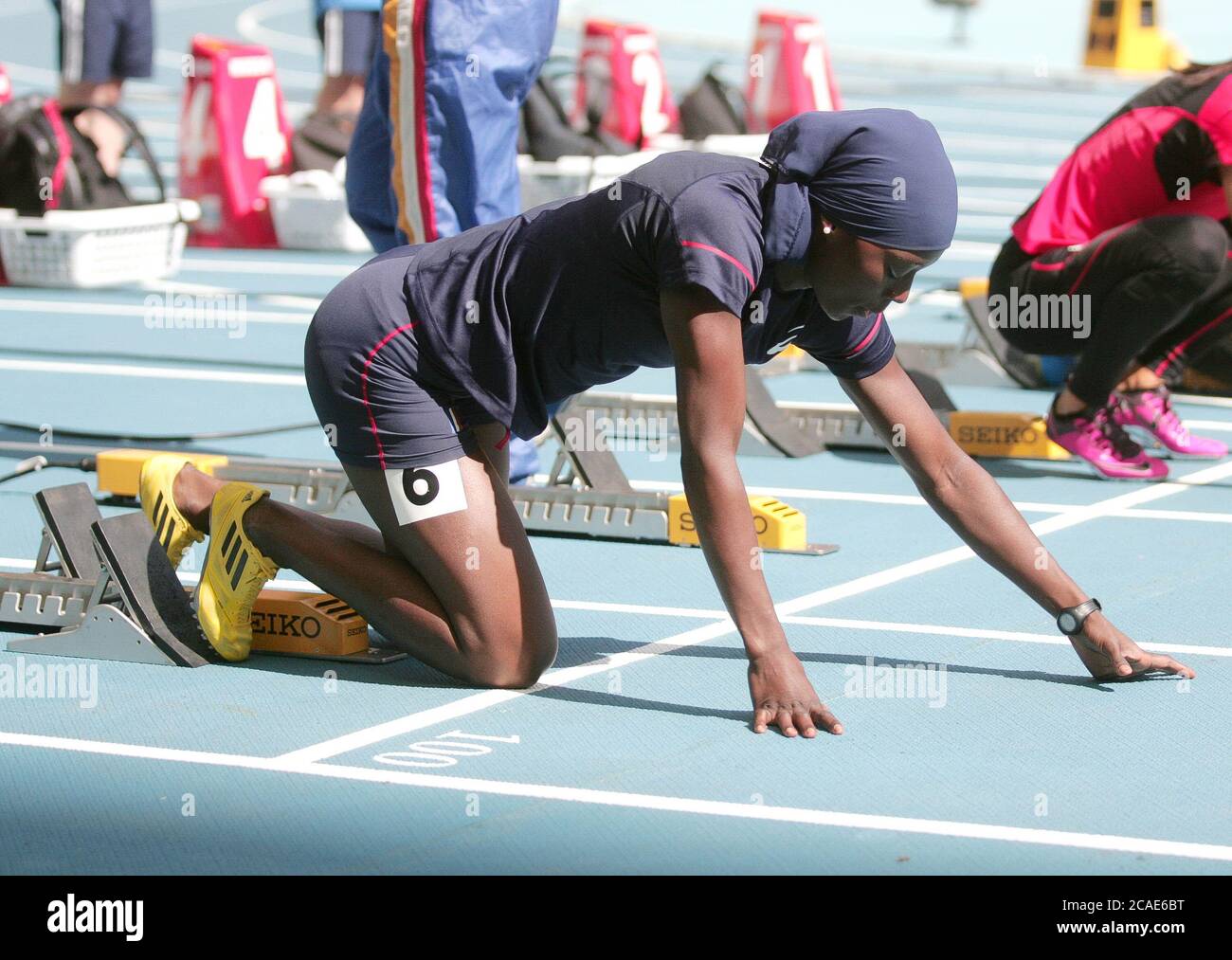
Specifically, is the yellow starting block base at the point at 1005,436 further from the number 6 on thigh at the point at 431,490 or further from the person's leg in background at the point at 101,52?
the person's leg in background at the point at 101,52

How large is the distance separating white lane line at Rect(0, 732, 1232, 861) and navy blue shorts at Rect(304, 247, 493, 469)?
2.55 ft

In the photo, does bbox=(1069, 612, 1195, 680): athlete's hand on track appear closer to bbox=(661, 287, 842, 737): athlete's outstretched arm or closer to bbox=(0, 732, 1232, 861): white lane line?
bbox=(661, 287, 842, 737): athlete's outstretched arm

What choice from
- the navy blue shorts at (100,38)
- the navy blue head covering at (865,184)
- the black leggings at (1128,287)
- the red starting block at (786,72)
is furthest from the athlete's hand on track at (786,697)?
the red starting block at (786,72)

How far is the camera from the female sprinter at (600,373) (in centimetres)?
393

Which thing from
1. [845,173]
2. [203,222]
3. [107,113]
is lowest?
[203,222]

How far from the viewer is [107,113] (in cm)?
1037

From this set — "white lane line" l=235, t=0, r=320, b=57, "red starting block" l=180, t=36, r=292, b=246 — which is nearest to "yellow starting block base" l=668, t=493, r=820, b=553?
"red starting block" l=180, t=36, r=292, b=246

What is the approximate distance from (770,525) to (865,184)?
2130 mm

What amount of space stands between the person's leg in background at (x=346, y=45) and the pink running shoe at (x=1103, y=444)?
571 cm

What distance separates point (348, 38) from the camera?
455 inches

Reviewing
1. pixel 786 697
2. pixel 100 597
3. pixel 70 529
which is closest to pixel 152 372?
pixel 70 529
